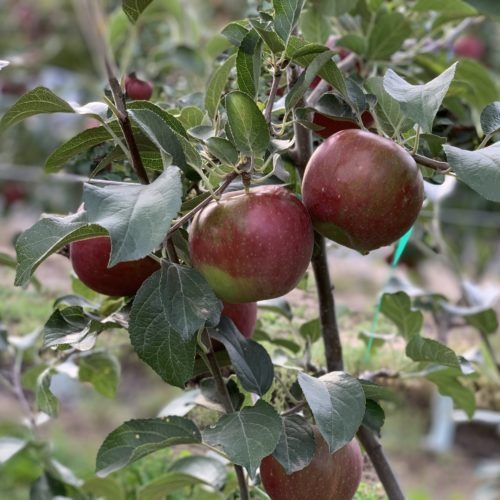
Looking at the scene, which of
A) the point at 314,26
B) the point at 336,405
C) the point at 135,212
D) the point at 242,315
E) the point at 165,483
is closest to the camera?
the point at 135,212

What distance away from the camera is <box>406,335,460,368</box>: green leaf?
667 millimetres

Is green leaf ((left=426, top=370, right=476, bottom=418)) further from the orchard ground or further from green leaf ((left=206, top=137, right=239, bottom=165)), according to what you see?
the orchard ground

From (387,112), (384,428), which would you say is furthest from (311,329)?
(384,428)

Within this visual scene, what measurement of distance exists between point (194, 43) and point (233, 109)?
2.95 feet

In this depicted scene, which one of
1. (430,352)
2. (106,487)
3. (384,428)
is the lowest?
(384,428)

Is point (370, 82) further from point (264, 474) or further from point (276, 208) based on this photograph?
point (264, 474)

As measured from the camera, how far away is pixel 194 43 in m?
1.38

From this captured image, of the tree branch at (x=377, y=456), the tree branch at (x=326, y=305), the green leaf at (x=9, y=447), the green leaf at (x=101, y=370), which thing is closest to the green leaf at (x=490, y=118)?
the tree branch at (x=326, y=305)

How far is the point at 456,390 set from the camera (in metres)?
0.82

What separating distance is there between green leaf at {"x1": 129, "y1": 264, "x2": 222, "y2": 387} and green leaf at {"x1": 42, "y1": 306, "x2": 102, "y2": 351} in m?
0.05

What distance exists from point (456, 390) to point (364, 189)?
1.22 feet

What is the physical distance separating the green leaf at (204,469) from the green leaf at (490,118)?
1.26 ft

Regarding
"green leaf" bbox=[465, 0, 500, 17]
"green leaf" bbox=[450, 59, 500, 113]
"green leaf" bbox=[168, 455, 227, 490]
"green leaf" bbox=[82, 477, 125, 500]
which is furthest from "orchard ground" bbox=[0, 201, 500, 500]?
"green leaf" bbox=[465, 0, 500, 17]

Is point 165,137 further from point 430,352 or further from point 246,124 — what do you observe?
point 430,352
